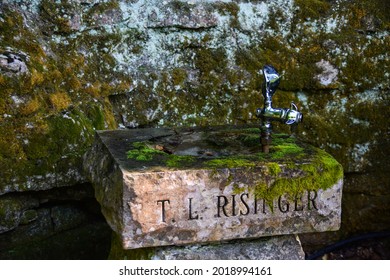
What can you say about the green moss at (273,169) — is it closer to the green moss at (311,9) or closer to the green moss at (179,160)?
the green moss at (179,160)

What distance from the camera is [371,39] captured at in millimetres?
2936

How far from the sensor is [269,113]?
2.13 metres

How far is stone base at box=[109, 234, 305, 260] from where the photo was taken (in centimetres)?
198

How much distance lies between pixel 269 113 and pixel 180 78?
2.41 feet

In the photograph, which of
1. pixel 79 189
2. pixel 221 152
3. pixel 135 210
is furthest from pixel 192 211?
pixel 79 189

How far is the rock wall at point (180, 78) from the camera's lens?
2.39 metres

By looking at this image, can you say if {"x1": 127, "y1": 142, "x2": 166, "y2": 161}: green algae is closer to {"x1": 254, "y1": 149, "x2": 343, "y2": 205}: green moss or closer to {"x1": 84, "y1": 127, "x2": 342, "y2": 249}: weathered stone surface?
{"x1": 84, "y1": 127, "x2": 342, "y2": 249}: weathered stone surface

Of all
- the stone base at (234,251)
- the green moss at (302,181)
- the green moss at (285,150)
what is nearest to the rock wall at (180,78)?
the stone base at (234,251)

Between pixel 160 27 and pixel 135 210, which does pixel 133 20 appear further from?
pixel 135 210

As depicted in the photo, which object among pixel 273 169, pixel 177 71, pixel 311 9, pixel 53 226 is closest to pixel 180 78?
pixel 177 71

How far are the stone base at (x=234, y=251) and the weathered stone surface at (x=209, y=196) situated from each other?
0.25ft

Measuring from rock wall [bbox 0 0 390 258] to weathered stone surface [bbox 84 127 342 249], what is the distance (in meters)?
0.43

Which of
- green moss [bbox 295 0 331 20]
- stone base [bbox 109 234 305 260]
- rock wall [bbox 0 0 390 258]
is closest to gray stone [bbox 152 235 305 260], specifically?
stone base [bbox 109 234 305 260]

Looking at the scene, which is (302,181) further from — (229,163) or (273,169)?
(229,163)
